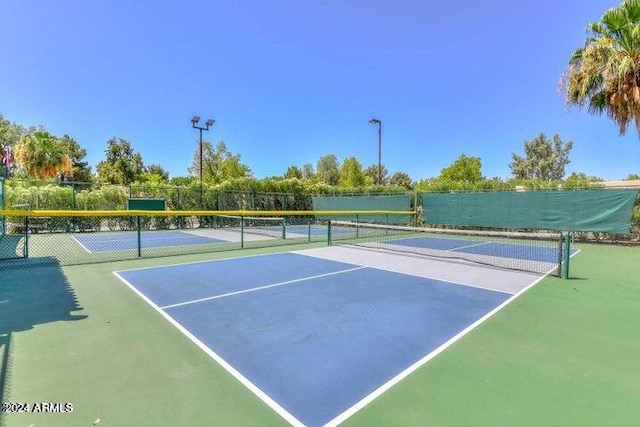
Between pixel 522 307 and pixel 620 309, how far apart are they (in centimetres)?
146

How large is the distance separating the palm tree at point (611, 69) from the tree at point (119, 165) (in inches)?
1939

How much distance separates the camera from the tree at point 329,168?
70725 millimetres

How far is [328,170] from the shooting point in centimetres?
7225

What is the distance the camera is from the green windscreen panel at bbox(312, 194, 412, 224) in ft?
63.2

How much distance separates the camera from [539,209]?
1447 cm

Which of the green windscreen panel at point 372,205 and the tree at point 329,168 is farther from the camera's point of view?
the tree at point 329,168

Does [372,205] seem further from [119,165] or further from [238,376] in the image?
[119,165]

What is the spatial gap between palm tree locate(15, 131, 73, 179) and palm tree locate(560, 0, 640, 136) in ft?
106

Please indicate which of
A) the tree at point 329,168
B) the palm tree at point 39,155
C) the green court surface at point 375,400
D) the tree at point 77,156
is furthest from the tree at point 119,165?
the green court surface at point 375,400

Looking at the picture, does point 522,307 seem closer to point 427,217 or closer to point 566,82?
point 566,82

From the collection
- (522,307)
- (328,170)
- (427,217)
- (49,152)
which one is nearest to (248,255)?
(522,307)

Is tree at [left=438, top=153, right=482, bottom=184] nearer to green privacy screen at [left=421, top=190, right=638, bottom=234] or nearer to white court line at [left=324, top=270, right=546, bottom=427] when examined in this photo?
green privacy screen at [left=421, top=190, right=638, bottom=234]

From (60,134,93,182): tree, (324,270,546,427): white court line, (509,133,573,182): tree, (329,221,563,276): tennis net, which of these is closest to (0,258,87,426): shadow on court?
(324,270,546,427): white court line

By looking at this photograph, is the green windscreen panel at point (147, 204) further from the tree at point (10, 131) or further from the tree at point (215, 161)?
the tree at point (10, 131)
